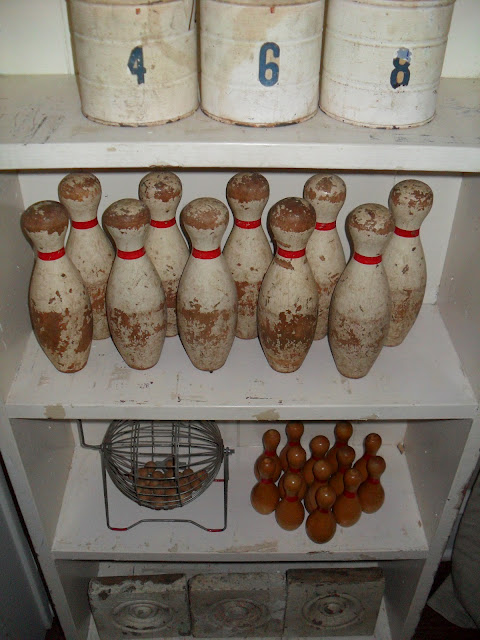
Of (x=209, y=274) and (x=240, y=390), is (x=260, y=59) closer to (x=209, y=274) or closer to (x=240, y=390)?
(x=209, y=274)

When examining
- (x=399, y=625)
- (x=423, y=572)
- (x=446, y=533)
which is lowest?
(x=399, y=625)

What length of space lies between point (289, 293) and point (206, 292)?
4.6 inches

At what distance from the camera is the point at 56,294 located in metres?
0.81

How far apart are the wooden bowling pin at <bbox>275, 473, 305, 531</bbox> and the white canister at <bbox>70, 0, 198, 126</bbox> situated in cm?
69

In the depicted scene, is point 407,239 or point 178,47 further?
point 407,239

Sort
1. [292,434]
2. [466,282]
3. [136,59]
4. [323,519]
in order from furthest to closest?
[292,434]
[323,519]
[466,282]
[136,59]

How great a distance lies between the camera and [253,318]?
0.93 meters

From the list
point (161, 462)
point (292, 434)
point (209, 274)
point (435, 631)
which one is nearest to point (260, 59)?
point (209, 274)

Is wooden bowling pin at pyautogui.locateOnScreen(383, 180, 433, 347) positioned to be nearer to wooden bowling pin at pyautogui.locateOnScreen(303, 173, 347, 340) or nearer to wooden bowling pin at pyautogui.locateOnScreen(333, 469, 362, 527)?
wooden bowling pin at pyautogui.locateOnScreen(303, 173, 347, 340)

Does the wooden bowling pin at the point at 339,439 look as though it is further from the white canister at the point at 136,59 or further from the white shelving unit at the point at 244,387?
the white canister at the point at 136,59

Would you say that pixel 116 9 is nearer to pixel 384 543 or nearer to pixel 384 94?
pixel 384 94

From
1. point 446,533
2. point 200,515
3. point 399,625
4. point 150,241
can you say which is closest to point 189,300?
point 150,241

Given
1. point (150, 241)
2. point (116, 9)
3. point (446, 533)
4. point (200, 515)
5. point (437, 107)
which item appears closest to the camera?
point (116, 9)

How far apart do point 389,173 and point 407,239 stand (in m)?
0.13
